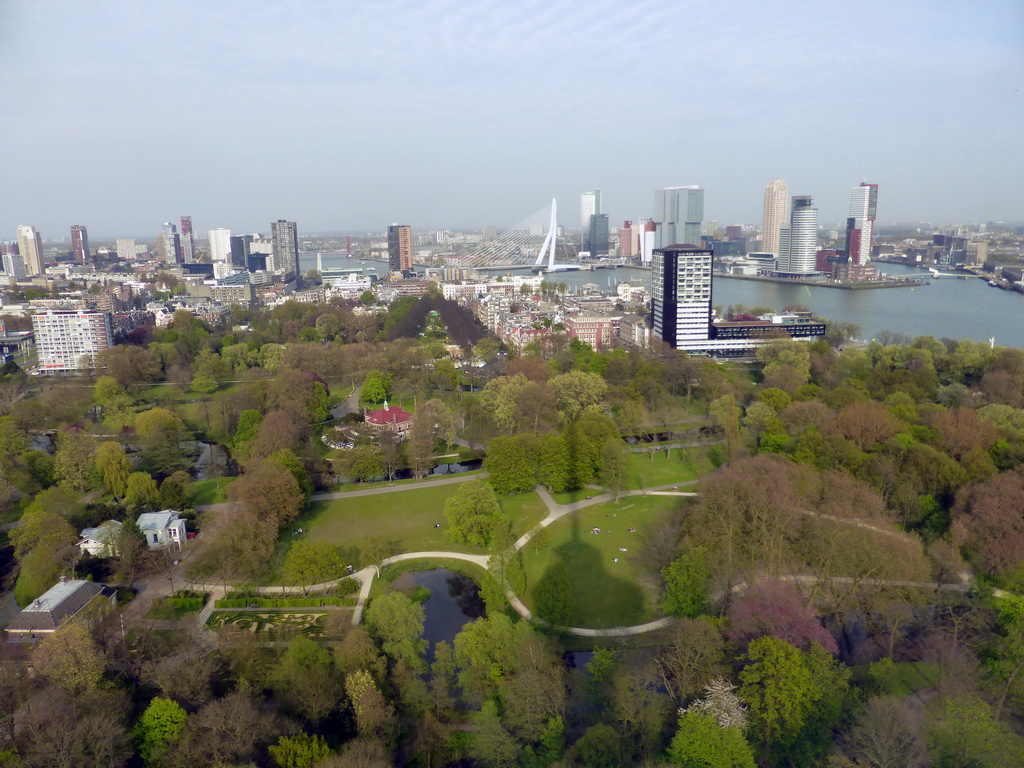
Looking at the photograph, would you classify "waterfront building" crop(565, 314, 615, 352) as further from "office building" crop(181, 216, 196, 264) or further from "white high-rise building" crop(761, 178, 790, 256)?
"office building" crop(181, 216, 196, 264)

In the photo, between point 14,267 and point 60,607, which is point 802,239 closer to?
point 60,607

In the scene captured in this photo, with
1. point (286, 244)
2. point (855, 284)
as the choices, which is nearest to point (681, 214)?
point (855, 284)

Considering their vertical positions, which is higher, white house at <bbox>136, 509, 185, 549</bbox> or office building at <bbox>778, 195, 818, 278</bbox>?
office building at <bbox>778, 195, 818, 278</bbox>

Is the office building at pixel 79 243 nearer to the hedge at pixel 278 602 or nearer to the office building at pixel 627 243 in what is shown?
the office building at pixel 627 243

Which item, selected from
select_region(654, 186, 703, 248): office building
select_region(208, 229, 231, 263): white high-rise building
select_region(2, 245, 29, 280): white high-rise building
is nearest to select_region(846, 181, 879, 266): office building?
select_region(654, 186, 703, 248): office building

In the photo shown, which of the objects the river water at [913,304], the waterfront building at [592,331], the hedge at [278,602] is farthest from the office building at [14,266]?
the hedge at [278,602]
